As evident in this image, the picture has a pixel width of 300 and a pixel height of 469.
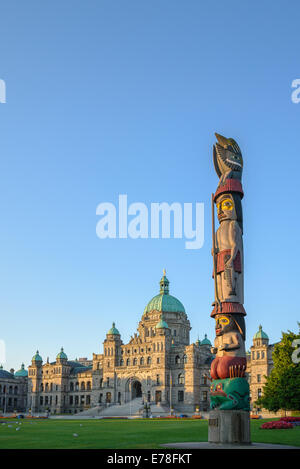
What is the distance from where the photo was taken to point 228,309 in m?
29.3

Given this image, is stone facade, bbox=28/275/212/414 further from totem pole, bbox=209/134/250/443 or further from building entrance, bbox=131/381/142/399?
totem pole, bbox=209/134/250/443

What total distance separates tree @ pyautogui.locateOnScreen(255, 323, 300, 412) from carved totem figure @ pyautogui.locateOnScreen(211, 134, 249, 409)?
3072cm

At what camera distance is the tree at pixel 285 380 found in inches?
2307

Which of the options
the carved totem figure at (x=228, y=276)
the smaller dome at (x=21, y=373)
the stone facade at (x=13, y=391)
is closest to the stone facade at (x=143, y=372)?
the stone facade at (x=13, y=391)

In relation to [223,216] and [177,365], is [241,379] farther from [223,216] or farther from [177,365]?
[177,365]

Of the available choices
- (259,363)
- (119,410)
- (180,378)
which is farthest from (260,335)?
(119,410)

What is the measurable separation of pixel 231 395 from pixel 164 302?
322 feet

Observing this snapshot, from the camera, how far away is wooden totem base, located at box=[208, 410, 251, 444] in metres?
26.8

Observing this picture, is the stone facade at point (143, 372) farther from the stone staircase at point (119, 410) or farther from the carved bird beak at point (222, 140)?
the carved bird beak at point (222, 140)

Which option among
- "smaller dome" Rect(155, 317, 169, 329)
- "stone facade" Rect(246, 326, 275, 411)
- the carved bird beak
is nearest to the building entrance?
"smaller dome" Rect(155, 317, 169, 329)

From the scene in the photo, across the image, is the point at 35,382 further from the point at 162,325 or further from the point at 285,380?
the point at 285,380
